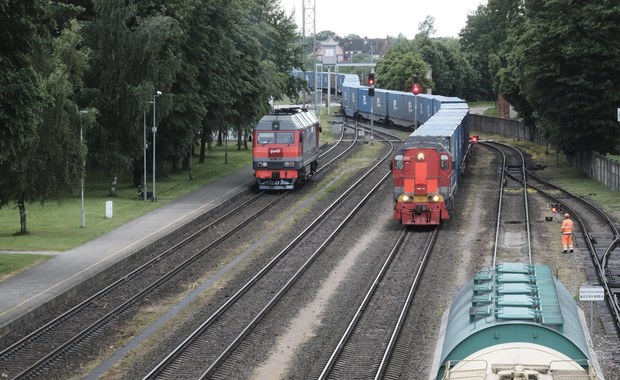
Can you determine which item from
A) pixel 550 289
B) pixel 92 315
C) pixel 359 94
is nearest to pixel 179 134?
pixel 92 315

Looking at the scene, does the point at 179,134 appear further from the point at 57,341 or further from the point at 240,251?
the point at 57,341

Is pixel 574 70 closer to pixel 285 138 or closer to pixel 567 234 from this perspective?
pixel 285 138

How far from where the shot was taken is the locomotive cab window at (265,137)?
48.4 meters

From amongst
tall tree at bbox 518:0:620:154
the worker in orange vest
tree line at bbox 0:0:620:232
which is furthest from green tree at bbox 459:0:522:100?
the worker in orange vest

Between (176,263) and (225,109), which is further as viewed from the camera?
(225,109)

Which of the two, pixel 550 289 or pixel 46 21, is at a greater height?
pixel 46 21

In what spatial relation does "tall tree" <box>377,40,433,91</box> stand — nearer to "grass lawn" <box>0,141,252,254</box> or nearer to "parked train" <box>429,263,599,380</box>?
"grass lawn" <box>0,141,252,254</box>

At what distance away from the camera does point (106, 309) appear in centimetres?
2603

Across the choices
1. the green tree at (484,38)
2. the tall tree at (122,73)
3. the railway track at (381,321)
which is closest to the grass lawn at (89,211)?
the tall tree at (122,73)

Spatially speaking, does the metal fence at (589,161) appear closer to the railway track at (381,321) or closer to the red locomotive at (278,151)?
the red locomotive at (278,151)

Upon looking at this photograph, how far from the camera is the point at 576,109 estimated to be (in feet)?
171

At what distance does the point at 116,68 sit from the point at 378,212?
46.2 feet

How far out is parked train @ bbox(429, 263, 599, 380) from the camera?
31.5 ft

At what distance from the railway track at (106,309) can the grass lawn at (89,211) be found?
3.96 meters
